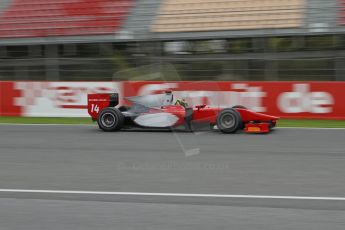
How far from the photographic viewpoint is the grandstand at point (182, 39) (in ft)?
55.0

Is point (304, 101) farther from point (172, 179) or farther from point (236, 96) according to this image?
point (172, 179)

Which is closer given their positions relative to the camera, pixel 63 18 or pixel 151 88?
pixel 151 88

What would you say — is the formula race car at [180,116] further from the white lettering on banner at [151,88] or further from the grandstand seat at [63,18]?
the grandstand seat at [63,18]

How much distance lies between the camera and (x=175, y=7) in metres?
20.8

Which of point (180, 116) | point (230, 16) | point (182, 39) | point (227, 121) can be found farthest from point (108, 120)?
point (230, 16)

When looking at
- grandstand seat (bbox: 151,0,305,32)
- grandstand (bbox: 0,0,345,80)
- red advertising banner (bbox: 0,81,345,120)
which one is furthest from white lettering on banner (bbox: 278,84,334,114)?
grandstand seat (bbox: 151,0,305,32)

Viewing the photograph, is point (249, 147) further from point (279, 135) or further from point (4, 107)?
point (4, 107)

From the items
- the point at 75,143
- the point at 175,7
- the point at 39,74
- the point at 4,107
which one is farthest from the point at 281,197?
the point at 175,7

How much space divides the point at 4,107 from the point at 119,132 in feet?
19.2

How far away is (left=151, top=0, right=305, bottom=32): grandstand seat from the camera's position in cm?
1844

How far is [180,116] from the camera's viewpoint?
1100 centimetres

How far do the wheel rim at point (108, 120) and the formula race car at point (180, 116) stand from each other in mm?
45

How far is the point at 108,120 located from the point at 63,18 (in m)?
10.3

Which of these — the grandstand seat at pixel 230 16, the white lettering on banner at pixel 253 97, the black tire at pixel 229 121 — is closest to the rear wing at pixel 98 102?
the black tire at pixel 229 121
